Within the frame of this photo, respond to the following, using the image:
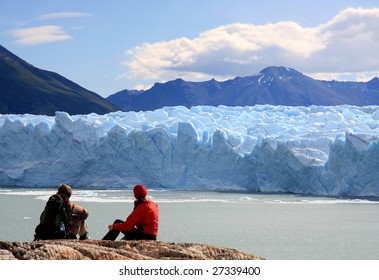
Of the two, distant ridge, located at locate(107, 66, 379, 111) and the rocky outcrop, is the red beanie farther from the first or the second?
distant ridge, located at locate(107, 66, 379, 111)

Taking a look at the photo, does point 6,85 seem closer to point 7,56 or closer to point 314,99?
point 7,56

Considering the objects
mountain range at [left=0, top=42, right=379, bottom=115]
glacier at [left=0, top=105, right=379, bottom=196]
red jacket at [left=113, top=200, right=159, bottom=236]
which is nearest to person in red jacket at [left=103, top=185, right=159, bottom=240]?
red jacket at [left=113, top=200, right=159, bottom=236]

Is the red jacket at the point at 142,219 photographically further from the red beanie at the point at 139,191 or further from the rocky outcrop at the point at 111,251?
the rocky outcrop at the point at 111,251

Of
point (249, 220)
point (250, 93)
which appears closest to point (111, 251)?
point (249, 220)

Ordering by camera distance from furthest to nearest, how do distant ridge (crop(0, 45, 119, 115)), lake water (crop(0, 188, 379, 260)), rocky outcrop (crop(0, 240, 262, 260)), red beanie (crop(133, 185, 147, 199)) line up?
1. distant ridge (crop(0, 45, 119, 115))
2. lake water (crop(0, 188, 379, 260))
3. red beanie (crop(133, 185, 147, 199))
4. rocky outcrop (crop(0, 240, 262, 260))

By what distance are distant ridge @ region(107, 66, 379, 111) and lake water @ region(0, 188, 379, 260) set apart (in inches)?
4286

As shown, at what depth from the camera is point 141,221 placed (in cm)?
525

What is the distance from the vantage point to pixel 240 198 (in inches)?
971

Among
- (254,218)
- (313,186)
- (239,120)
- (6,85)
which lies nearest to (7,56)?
(6,85)

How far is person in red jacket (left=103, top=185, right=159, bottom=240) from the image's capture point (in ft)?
17.1

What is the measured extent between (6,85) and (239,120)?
5709cm

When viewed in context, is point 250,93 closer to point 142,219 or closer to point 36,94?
point 36,94

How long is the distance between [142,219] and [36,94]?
8318 cm

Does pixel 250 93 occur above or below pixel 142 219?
above
